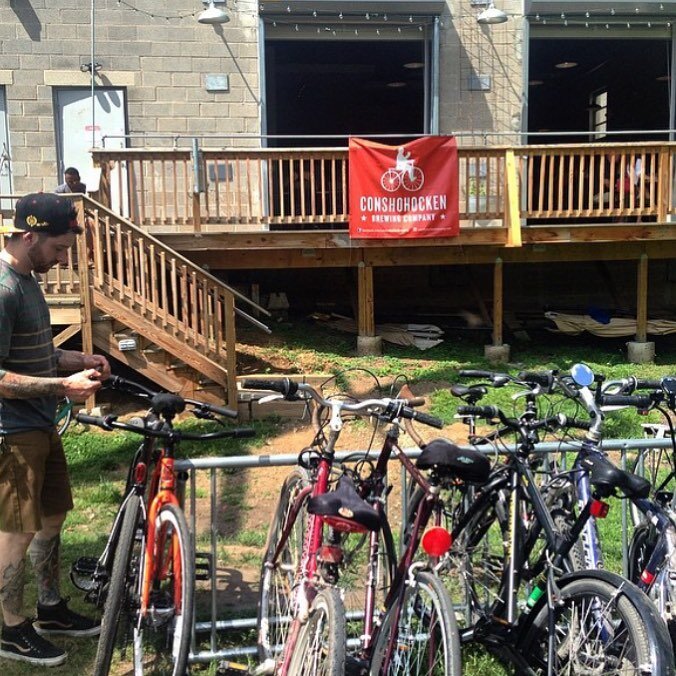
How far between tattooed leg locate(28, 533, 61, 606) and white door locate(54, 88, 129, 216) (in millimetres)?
8731

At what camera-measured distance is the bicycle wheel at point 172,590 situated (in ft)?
9.89

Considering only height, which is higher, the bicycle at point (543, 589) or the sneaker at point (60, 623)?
the bicycle at point (543, 589)

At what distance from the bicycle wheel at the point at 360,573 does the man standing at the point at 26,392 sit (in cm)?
128

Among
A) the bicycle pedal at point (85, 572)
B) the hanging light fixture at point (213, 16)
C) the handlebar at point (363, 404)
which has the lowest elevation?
the bicycle pedal at point (85, 572)

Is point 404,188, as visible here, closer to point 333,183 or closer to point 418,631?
point 333,183

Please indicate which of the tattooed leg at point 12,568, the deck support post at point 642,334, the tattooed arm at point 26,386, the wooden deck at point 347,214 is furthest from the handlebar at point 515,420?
the deck support post at point 642,334

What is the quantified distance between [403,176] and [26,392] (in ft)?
24.8

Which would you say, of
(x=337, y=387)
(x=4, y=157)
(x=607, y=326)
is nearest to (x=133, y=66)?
(x=4, y=157)

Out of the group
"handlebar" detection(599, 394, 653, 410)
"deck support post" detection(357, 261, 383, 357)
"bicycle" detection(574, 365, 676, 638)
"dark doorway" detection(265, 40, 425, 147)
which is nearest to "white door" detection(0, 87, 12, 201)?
"dark doorway" detection(265, 40, 425, 147)

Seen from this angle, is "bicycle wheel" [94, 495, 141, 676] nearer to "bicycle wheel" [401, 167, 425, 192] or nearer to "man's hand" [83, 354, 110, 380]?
"man's hand" [83, 354, 110, 380]

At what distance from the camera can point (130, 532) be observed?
10.6ft

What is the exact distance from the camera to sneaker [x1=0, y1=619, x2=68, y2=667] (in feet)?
11.4

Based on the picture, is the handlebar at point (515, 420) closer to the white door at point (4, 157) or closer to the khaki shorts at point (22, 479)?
the khaki shorts at point (22, 479)

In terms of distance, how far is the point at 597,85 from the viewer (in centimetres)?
1764
